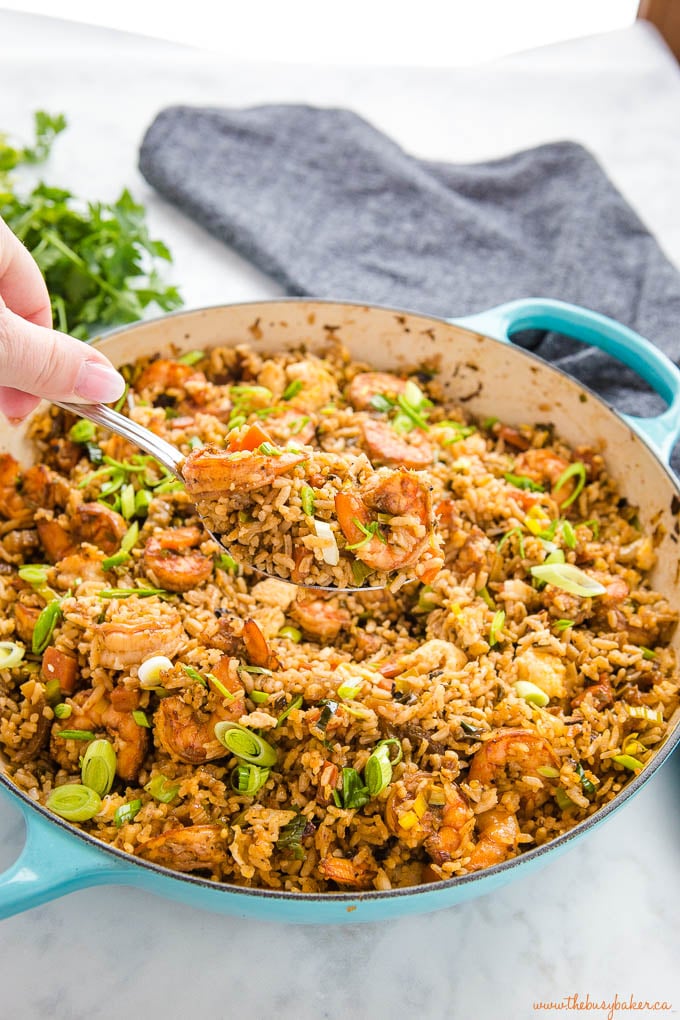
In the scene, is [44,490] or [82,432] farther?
[82,432]

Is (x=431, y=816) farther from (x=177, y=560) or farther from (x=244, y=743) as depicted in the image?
(x=177, y=560)

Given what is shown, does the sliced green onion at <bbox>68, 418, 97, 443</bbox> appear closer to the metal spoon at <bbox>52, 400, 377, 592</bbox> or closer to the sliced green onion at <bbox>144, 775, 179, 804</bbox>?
the metal spoon at <bbox>52, 400, 377, 592</bbox>

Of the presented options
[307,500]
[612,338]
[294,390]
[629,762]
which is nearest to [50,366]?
[307,500]

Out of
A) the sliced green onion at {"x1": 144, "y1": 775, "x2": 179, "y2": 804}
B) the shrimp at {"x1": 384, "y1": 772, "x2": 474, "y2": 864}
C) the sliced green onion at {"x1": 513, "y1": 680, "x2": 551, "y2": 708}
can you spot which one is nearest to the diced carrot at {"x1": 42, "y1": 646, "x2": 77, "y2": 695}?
the sliced green onion at {"x1": 144, "y1": 775, "x2": 179, "y2": 804}

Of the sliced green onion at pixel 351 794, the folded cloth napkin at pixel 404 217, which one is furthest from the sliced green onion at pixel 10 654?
the folded cloth napkin at pixel 404 217

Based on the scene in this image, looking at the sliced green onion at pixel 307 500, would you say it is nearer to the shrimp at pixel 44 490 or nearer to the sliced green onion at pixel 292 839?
the sliced green onion at pixel 292 839

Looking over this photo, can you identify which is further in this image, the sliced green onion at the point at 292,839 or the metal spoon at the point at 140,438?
the metal spoon at the point at 140,438
